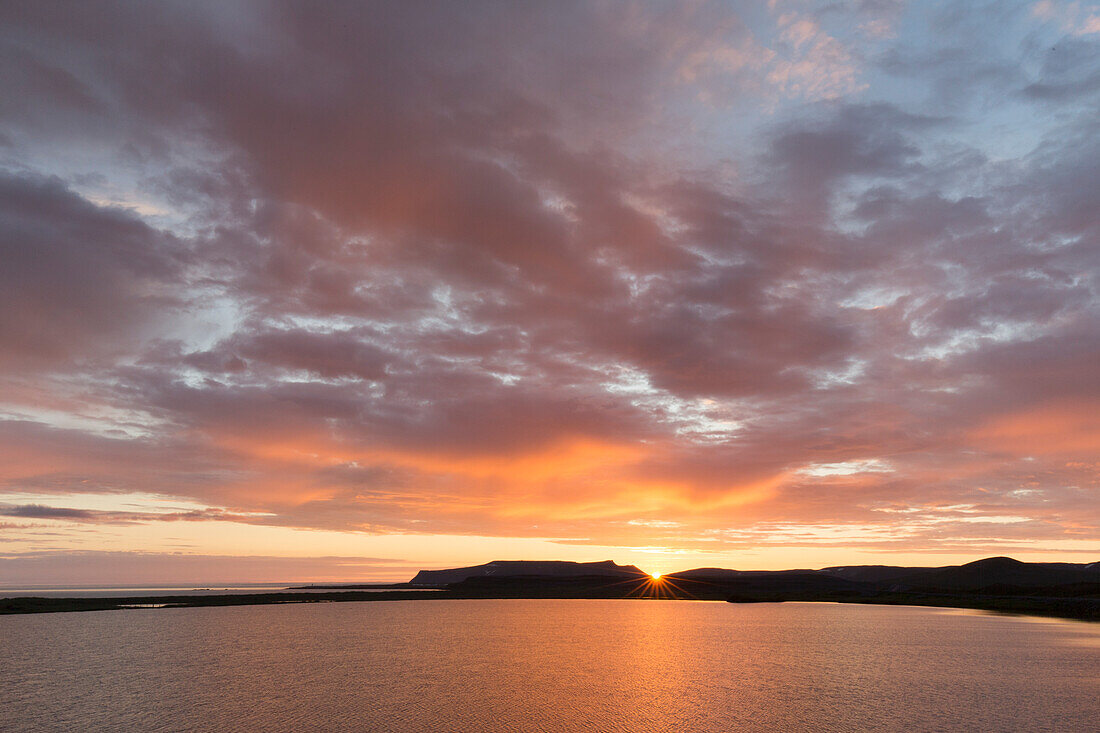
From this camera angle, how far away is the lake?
43906 millimetres

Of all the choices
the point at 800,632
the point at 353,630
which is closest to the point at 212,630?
the point at 353,630

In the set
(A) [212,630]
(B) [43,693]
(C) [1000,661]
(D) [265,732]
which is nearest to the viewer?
(D) [265,732]

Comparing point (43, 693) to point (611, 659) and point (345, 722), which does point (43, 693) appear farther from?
point (611, 659)

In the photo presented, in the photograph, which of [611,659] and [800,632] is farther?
[800,632]

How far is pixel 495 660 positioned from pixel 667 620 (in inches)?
3509

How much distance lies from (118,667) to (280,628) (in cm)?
4945

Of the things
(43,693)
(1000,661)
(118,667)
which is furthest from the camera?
(1000,661)

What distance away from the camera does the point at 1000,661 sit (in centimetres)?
7338

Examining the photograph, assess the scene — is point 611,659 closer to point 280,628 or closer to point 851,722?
point 851,722

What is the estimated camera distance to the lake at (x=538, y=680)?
144 ft

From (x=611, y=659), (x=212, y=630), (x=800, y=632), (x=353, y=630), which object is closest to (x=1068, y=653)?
(x=800, y=632)

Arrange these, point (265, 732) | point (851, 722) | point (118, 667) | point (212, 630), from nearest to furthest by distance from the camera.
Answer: point (265, 732) < point (851, 722) < point (118, 667) < point (212, 630)

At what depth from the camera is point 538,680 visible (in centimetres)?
6066

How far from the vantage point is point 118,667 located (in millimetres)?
66500
